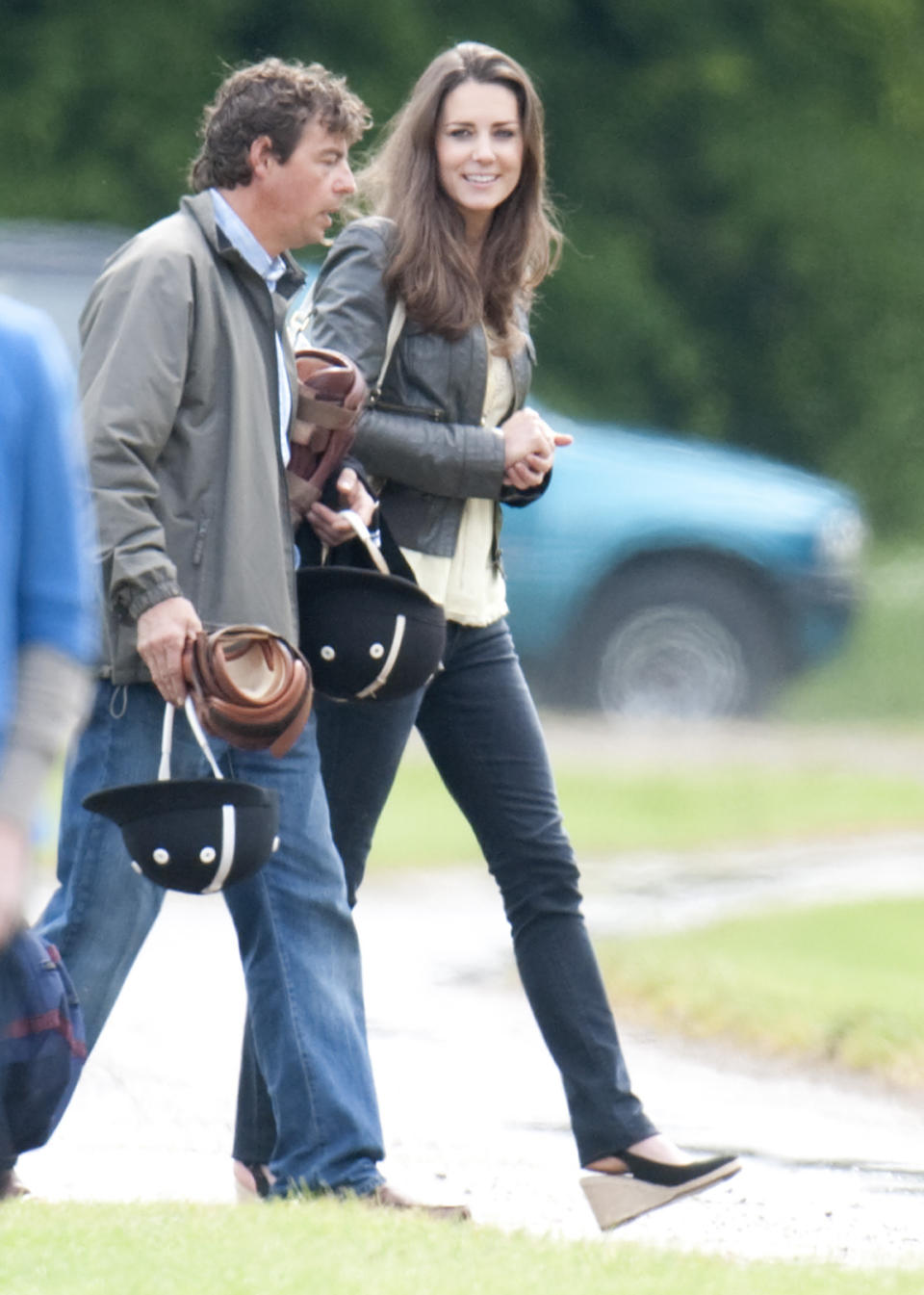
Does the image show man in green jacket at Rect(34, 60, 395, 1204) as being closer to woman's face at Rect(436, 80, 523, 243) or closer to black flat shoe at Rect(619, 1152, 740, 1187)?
woman's face at Rect(436, 80, 523, 243)

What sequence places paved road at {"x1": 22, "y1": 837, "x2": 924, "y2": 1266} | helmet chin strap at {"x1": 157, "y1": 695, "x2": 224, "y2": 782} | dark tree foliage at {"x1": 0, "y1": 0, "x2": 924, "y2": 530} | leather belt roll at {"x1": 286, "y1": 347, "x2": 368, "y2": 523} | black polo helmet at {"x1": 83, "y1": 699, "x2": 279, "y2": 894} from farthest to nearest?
1. dark tree foliage at {"x1": 0, "y1": 0, "x2": 924, "y2": 530}
2. paved road at {"x1": 22, "y1": 837, "x2": 924, "y2": 1266}
3. leather belt roll at {"x1": 286, "y1": 347, "x2": 368, "y2": 523}
4. helmet chin strap at {"x1": 157, "y1": 695, "x2": 224, "y2": 782}
5. black polo helmet at {"x1": 83, "y1": 699, "x2": 279, "y2": 894}

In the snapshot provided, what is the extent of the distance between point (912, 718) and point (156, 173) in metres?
7.62

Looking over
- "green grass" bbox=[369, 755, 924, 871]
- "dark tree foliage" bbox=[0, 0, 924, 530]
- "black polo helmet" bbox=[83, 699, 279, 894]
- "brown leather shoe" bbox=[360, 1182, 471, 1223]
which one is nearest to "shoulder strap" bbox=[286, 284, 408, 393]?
"black polo helmet" bbox=[83, 699, 279, 894]

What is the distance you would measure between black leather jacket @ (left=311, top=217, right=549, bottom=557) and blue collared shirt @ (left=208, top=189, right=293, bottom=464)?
0.20 meters

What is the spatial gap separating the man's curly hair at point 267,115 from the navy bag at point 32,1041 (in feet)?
5.51

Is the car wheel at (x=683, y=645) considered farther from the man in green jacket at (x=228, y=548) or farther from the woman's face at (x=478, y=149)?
the man in green jacket at (x=228, y=548)

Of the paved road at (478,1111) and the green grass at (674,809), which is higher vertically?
the green grass at (674,809)

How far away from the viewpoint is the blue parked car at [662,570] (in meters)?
13.3

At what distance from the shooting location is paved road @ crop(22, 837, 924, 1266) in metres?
4.77

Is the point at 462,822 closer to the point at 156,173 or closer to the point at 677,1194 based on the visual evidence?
the point at 677,1194

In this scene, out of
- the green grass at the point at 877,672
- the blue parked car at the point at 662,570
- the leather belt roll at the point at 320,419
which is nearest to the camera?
the leather belt roll at the point at 320,419

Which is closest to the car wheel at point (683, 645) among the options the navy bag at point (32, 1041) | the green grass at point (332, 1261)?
the green grass at point (332, 1261)

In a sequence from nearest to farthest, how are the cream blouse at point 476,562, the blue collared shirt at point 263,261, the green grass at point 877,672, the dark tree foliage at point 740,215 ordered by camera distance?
the blue collared shirt at point 263,261
the cream blouse at point 476,562
the green grass at point 877,672
the dark tree foliage at point 740,215

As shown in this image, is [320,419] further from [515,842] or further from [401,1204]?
[401,1204]
